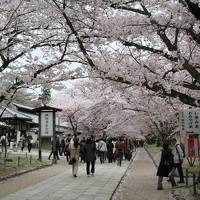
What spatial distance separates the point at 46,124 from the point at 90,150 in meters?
9.31

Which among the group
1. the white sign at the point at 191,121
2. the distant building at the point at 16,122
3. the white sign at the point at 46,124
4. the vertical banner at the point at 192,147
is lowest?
the vertical banner at the point at 192,147

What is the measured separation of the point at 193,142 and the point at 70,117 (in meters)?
29.3

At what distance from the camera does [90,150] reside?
1869 cm

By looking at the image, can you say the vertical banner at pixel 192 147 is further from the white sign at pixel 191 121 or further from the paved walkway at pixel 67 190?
the paved walkway at pixel 67 190

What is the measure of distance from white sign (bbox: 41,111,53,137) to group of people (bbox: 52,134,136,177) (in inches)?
57.9

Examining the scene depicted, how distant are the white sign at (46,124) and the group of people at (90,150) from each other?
147cm

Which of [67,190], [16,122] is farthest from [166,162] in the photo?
[16,122]

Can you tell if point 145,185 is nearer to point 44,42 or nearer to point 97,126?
point 44,42

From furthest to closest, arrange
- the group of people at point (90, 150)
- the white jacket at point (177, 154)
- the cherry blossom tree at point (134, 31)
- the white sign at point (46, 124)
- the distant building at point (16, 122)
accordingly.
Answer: the distant building at point (16, 122) → the white sign at point (46, 124) → the group of people at point (90, 150) → the white jacket at point (177, 154) → the cherry blossom tree at point (134, 31)

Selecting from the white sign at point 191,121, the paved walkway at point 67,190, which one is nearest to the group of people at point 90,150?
the paved walkway at point 67,190

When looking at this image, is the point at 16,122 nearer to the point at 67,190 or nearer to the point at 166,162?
the point at 67,190

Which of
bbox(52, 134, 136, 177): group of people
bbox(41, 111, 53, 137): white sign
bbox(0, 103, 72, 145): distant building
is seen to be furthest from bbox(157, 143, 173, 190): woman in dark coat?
bbox(0, 103, 72, 145): distant building

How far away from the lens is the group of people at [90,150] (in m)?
18.6

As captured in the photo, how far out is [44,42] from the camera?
654 inches
